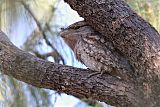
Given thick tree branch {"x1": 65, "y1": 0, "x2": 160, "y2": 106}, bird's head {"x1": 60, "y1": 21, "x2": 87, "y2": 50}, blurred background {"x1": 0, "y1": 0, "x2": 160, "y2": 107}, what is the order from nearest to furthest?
thick tree branch {"x1": 65, "y1": 0, "x2": 160, "y2": 106}, bird's head {"x1": 60, "y1": 21, "x2": 87, "y2": 50}, blurred background {"x1": 0, "y1": 0, "x2": 160, "y2": 107}

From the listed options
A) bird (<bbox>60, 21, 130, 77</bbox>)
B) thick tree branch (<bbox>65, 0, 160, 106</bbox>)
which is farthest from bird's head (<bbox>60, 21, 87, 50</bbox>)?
thick tree branch (<bbox>65, 0, 160, 106</bbox>)

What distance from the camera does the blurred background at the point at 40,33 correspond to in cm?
188

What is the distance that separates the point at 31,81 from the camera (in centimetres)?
157

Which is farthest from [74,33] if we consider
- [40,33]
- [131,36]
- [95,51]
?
[40,33]

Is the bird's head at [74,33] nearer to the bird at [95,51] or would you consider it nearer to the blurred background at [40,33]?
the bird at [95,51]

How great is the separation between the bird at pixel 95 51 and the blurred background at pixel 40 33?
0.22 meters

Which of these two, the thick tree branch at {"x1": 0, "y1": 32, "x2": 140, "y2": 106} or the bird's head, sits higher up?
the bird's head

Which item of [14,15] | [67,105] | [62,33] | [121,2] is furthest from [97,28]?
[67,105]

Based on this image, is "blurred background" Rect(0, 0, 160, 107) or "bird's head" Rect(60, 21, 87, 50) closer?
"bird's head" Rect(60, 21, 87, 50)

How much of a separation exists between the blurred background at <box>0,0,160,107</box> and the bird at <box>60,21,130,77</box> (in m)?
0.22

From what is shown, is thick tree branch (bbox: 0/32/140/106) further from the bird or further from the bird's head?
the bird's head

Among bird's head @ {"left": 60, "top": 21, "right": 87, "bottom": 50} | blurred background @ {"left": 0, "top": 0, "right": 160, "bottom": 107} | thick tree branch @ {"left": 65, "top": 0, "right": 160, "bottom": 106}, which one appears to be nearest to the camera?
thick tree branch @ {"left": 65, "top": 0, "right": 160, "bottom": 106}

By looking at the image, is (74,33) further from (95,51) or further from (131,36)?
(131,36)

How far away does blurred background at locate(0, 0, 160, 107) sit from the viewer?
188 cm
